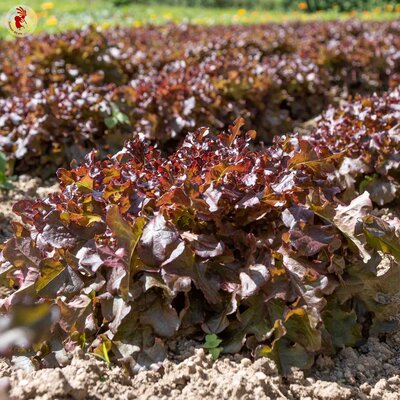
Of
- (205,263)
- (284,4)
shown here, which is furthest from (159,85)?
(284,4)

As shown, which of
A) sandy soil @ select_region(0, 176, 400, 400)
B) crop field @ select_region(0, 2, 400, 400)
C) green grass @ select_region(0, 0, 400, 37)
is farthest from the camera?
green grass @ select_region(0, 0, 400, 37)

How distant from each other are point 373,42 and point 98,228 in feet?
21.3

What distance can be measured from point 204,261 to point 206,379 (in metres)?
0.47

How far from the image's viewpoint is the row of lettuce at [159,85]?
5.33m

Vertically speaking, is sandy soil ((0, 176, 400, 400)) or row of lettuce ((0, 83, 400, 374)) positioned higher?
row of lettuce ((0, 83, 400, 374))

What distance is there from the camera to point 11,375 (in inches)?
105

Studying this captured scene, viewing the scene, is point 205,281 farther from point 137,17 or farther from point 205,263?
point 137,17

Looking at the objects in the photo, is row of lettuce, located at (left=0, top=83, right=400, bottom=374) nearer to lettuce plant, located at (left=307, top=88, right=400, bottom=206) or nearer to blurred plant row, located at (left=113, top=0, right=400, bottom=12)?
lettuce plant, located at (left=307, top=88, right=400, bottom=206)

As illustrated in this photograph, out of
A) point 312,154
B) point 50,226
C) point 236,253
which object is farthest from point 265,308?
point 50,226

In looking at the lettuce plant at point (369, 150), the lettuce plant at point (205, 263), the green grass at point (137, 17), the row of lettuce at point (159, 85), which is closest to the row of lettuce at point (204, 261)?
the lettuce plant at point (205, 263)

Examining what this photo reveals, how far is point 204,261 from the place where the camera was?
9.01 feet

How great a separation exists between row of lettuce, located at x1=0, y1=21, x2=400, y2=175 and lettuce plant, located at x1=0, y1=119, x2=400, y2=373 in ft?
7.55

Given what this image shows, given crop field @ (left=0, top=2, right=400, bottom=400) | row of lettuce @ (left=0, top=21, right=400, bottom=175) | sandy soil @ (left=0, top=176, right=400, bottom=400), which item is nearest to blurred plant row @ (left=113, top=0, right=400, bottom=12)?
row of lettuce @ (left=0, top=21, right=400, bottom=175)

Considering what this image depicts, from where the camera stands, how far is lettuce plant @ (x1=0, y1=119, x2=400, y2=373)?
106 inches
